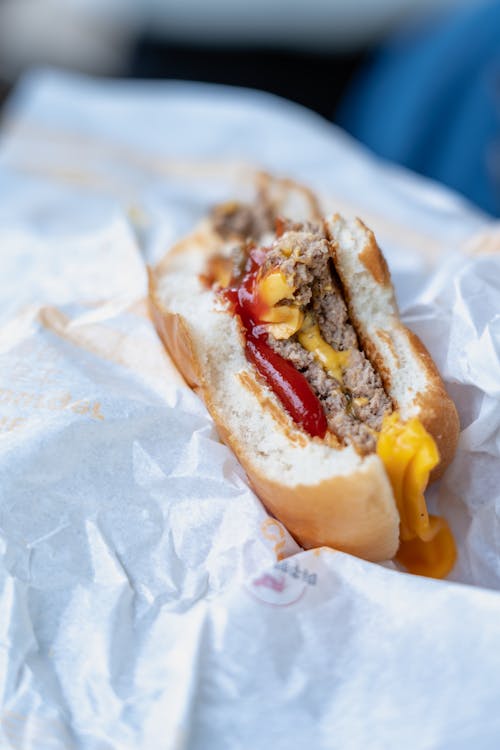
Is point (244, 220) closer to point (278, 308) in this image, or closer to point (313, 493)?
point (278, 308)

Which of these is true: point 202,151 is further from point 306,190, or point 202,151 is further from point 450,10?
point 450,10

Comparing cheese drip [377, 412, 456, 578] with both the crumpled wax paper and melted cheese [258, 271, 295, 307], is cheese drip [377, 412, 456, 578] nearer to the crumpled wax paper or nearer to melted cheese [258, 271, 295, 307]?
the crumpled wax paper

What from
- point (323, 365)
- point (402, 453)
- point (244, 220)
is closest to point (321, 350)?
point (323, 365)

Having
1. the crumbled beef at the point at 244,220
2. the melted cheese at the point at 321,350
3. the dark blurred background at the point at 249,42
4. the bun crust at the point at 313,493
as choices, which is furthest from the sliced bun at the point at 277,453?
the dark blurred background at the point at 249,42

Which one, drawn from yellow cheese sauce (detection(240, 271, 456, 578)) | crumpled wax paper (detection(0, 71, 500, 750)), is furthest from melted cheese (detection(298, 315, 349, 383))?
crumpled wax paper (detection(0, 71, 500, 750))

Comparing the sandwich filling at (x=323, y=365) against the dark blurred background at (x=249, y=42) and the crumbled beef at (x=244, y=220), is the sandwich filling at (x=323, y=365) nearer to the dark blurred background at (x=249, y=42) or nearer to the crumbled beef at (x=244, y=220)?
the crumbled beef at (x=244, y=220)

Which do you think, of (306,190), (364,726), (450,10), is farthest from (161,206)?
(450,10)
